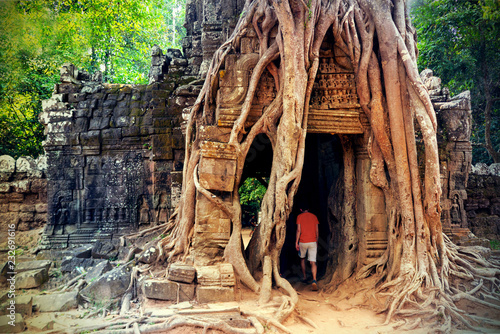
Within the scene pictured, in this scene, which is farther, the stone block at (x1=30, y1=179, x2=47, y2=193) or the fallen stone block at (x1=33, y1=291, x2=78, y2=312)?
the stone block at (x1=30, y1=179, x2=47, y2=193)

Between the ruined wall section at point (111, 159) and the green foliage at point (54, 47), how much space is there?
982 mm

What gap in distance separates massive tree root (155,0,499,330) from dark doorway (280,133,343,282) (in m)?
1.03

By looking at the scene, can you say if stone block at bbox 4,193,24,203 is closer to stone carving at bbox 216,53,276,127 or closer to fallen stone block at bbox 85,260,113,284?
fallen stone block at bbox 85,260,113,284

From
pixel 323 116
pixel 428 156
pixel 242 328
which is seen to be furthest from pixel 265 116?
pixel 242 328

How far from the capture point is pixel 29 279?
434 cm

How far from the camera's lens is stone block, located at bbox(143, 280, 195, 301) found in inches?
147

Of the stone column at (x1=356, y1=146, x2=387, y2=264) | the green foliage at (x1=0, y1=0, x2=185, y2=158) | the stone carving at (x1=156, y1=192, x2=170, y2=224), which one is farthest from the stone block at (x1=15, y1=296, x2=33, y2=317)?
the stone column at (x1=356, y1=146, x2=387, y2=264)

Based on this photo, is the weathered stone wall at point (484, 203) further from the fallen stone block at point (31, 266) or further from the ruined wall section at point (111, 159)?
the fallen stone block at point (31, 266)

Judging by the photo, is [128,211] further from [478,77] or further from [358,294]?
[478,77]

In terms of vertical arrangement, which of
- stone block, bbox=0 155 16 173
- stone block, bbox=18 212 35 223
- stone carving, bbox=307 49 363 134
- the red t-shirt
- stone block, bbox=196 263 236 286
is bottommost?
stone block, bbox=196 263 236 286

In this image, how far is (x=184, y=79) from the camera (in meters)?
6.41

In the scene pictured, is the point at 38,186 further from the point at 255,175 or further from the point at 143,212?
the point at 255,175

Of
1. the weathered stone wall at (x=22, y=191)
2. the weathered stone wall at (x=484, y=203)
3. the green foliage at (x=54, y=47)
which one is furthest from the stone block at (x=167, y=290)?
the weathered stone wall at (x=484, y=203)

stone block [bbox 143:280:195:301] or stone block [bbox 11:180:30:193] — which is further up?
stone block [bbox 11:180:30:193]
